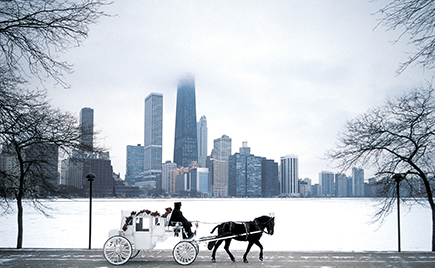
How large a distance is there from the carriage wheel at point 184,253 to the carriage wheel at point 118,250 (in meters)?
1.33

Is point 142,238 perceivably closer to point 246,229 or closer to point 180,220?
point 180,220

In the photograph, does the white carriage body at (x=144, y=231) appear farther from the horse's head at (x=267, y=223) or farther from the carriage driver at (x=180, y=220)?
the horse's head at (x=267, y=223)

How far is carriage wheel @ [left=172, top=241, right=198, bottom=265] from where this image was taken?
37.9 ft

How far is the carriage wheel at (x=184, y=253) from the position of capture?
37.9 feet

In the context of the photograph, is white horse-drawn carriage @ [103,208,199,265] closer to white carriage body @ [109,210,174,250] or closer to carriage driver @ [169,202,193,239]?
white carriage body @ [109,210,174,250]

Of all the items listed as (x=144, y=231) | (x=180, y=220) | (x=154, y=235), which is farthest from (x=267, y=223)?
(x=144, y=231)

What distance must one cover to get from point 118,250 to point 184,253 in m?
1.88

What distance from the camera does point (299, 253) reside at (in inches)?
555

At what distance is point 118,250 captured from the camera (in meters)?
11.7

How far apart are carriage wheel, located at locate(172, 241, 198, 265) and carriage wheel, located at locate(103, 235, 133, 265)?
133 cm

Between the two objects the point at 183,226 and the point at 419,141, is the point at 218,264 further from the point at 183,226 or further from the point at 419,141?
the point at 419,141

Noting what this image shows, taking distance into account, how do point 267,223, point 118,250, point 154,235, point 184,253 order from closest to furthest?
1. point 184,253
2. point 118,250
3. point 154,235
4. point 267,223

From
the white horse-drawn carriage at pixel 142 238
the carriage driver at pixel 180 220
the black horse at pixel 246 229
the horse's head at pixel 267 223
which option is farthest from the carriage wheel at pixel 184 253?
the horse's head at pixel 267 223

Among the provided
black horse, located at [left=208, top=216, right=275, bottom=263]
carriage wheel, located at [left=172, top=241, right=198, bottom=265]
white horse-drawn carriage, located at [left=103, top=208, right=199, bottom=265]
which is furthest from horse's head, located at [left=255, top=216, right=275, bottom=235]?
carriage wheel, located at [left=172, top=241, right=198, bottom=265]
